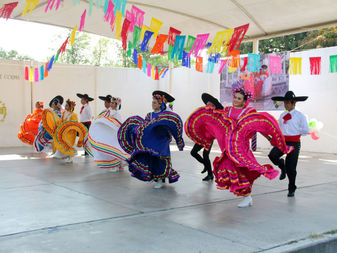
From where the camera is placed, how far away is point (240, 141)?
486cm

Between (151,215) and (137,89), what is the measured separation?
38.9 feet

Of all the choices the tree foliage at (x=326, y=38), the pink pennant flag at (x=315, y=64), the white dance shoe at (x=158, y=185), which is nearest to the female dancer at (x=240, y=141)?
the white dance shoe at (x=158, y=185)

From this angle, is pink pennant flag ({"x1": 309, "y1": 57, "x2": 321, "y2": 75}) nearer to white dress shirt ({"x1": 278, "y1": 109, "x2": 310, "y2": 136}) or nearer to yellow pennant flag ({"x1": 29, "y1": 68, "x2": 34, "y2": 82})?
white dress shirt ({"x1": 278, "y1": 109, "x2": 310, "y2": 136})

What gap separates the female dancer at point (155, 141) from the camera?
19.2 feet

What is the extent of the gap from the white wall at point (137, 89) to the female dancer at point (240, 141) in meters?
7.34

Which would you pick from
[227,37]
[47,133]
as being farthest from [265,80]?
[47,133]

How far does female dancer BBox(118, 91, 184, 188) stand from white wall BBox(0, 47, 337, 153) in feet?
23.0

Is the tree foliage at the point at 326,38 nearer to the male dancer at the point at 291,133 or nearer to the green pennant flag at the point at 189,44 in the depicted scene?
the green pennant flag at the point at 189,44

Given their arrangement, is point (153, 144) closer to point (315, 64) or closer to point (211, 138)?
point (211, 138)

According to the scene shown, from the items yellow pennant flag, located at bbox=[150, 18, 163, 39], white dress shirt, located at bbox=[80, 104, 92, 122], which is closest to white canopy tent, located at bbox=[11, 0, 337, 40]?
yellow pennant flag, located at bbox=[150, 18, 163, 39]

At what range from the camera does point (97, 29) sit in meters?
12.0

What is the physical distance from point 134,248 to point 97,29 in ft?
31.4

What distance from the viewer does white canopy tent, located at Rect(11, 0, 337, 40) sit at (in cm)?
966

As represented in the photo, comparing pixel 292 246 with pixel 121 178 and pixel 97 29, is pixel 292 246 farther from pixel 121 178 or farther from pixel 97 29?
pixel 97 29
